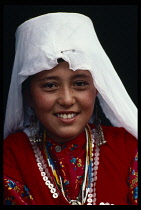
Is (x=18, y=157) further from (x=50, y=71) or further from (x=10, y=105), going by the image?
(x=50, y=71)

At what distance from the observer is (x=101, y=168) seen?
1893 mm

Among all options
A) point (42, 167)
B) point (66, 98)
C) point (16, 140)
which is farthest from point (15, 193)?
point (66, 98)

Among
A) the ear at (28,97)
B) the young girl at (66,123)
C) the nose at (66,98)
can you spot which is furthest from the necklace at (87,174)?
the nose at (66,98)

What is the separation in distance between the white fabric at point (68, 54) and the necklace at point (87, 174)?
0.84ft

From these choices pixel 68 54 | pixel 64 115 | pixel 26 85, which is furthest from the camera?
pixel 26 85

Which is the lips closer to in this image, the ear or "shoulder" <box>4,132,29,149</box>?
the ear

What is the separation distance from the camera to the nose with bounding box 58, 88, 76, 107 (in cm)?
173

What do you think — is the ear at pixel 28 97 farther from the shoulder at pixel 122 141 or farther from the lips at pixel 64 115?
the shoulder at pixel 122 141

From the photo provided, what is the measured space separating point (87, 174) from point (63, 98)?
18.1 inches

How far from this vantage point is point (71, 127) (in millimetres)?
1817

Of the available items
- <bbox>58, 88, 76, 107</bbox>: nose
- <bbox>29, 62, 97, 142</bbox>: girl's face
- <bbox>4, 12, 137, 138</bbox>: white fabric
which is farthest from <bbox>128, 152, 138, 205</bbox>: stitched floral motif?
<bbox>58, 88, 76, 107</bbox>: nose

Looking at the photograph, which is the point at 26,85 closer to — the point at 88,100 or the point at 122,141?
the point at 88,100

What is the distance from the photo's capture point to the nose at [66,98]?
5.67 ft

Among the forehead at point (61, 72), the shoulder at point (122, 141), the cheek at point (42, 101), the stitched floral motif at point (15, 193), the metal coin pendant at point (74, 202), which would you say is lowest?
the metal coin pendant at point (74, 202)
